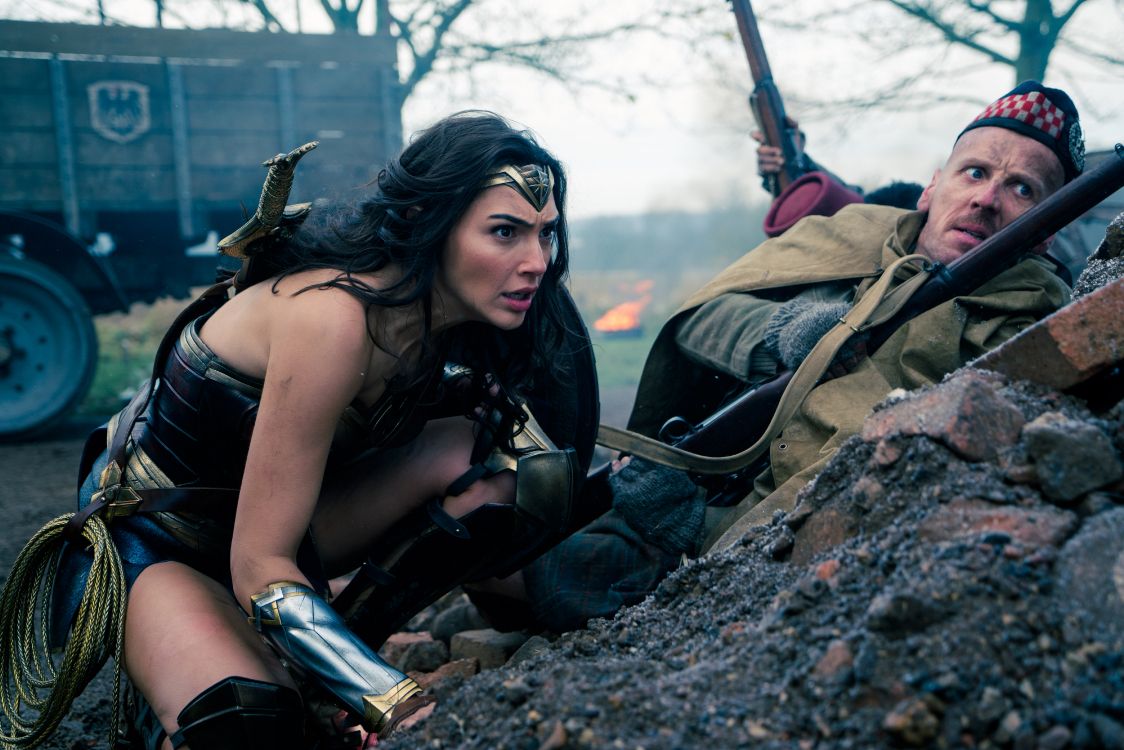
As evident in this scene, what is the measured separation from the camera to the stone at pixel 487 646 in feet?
9.43

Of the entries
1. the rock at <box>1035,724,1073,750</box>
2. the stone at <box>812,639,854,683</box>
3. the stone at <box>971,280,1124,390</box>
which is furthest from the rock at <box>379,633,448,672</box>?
the rock at <box>1035,724,1073,750</box>

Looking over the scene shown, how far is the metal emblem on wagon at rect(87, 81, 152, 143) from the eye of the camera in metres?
7.17

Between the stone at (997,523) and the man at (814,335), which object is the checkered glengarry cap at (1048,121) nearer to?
Answer: the man at (814,335)

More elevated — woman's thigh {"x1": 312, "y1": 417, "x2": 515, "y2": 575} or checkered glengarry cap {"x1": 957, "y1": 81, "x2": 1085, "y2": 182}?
checkered glengarry cap {"x1": 957, "y1": 81, "x2": 1085, "y2": 182}

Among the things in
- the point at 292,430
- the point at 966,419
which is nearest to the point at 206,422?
the point at 292,430

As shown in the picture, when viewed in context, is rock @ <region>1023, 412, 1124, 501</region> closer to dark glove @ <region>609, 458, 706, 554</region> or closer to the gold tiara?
the gold tiara

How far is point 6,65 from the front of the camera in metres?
6.97

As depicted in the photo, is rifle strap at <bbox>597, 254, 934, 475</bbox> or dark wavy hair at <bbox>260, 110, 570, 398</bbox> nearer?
dark wavy hair at <bbox>260, 110, 570, 398</bbox>

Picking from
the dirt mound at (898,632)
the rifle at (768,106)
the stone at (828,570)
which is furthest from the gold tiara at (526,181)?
the rifle at (768,106)

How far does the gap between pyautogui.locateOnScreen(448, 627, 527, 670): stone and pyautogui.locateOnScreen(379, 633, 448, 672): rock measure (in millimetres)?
59

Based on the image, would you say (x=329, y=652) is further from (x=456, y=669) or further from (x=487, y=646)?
(x=487, y=646)

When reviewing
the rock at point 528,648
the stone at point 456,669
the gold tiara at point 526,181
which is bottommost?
the stone at point 456,669

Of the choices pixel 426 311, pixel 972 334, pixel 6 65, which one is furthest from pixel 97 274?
pixel 972 334

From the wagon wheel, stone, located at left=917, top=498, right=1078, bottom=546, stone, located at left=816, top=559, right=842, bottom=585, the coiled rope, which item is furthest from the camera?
the wagon wheel
